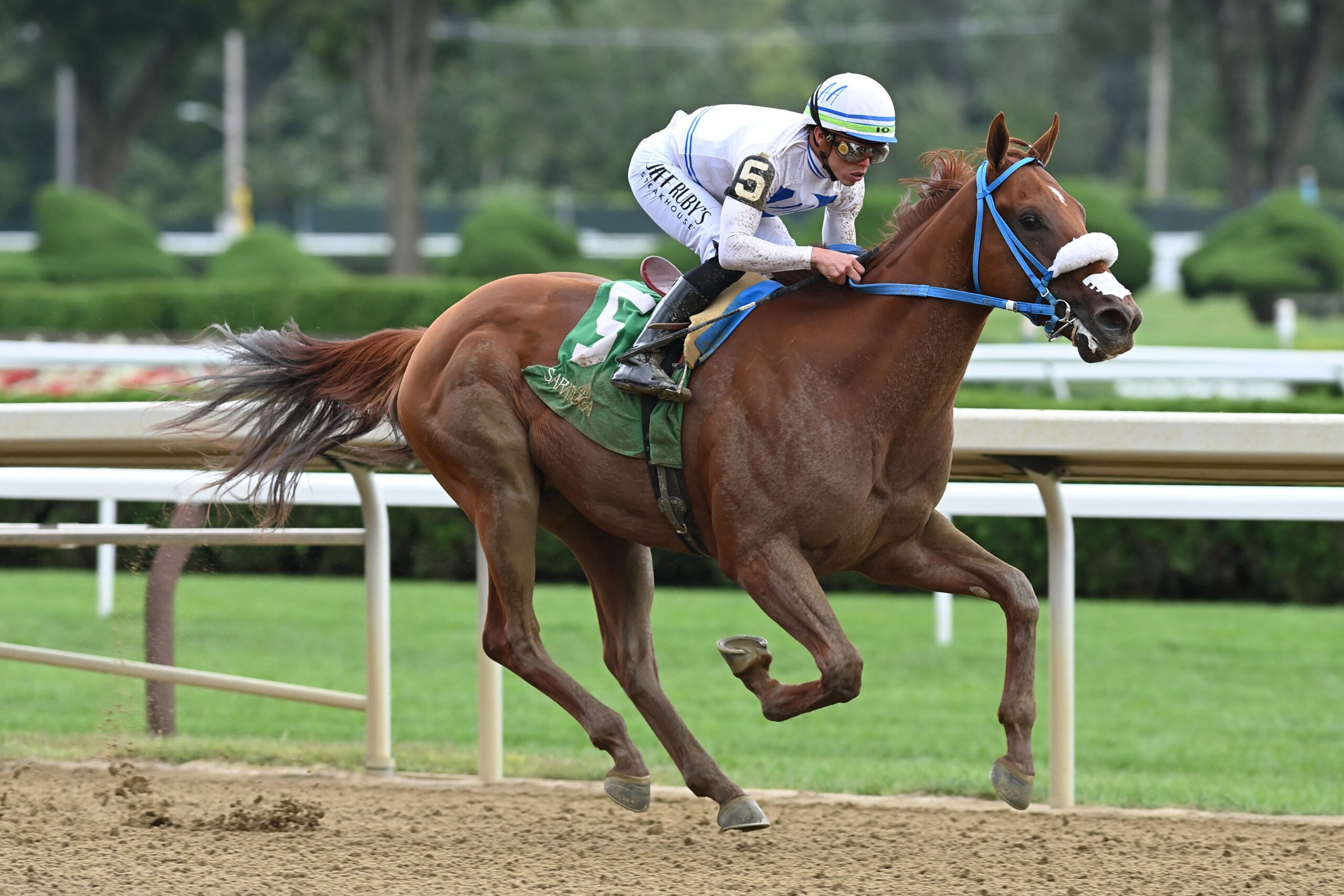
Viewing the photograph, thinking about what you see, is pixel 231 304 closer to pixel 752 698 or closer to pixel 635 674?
pixel 752 698

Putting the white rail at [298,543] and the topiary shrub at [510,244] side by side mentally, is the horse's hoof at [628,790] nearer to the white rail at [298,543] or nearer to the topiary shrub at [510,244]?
the white rail at [298,543]

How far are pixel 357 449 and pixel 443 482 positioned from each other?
0.44m

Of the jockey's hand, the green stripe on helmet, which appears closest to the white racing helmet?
the green stripe on helmet

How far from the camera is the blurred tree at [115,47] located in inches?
1294

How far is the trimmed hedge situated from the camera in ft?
57.8

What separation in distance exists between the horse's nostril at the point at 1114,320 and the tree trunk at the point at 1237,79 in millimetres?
26397

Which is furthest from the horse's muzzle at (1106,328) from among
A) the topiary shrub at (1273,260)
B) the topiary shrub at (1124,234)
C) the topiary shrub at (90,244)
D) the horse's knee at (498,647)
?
the topiary shrub at (90,244)

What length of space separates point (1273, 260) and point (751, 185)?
695 inches

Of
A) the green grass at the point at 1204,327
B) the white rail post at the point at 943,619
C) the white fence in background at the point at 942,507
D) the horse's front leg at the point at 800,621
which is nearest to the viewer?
the horse's front leg at the point at 800,621

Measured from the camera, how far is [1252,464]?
411cm

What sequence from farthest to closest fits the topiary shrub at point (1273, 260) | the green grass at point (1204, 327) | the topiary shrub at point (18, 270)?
the topiary shrub at point (18, 270) → the topiary shrub at point (1273, 260) → the green grass at point (1204, 327)

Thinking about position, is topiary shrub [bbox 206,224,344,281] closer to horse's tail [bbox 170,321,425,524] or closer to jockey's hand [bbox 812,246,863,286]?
horse's tail [bbox 170,321,425,524]

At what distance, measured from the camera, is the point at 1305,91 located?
91.9ft

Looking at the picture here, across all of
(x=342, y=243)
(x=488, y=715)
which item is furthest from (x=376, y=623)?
(x=342, y=243)
